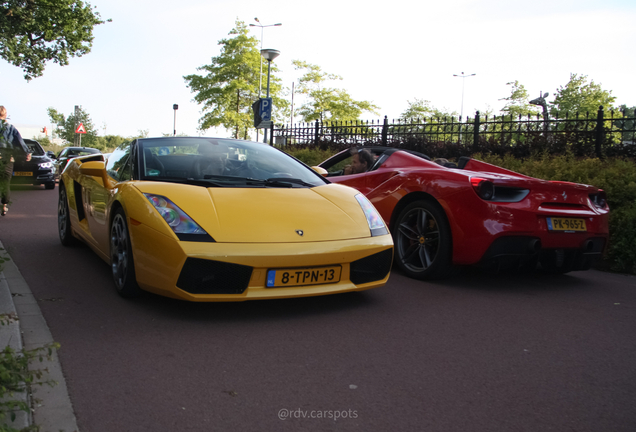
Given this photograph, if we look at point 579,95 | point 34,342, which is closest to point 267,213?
point 34,342

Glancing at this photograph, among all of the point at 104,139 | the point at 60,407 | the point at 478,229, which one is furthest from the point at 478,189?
the point at 104,139

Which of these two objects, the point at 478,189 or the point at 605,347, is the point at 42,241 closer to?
the point at 478,189

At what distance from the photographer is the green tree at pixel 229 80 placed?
128ft

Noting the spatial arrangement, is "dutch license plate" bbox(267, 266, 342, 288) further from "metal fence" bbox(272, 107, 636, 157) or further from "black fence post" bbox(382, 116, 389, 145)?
"black fence post" bbox(382, 116, 389, 145)

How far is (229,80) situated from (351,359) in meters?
38.0

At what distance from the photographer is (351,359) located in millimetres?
3229

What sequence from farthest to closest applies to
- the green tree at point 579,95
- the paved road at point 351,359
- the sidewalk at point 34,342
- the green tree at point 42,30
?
the green tree at point 579,95, the green tree at point 42,30, the paved road at point 351,359, the sidewalk at point 34,342

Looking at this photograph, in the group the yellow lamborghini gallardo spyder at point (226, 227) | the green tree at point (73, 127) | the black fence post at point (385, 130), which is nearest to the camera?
the yellow lamborghini gallardo spyder at point (226, 227)

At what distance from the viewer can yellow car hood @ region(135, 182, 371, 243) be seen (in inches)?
149

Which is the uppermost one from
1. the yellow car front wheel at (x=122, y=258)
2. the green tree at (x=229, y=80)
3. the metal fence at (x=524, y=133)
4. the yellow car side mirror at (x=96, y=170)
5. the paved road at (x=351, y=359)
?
the green tree at (x=229, y=80)

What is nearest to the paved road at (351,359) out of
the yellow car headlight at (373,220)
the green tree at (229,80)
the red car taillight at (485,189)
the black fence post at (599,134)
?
the yellow car headlight at (373,220)

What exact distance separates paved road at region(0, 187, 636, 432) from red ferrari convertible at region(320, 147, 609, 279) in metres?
0.34

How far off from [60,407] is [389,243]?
2516 mm

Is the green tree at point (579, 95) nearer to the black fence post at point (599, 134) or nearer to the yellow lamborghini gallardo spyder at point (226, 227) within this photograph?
the black fence post at point (599, 134)
